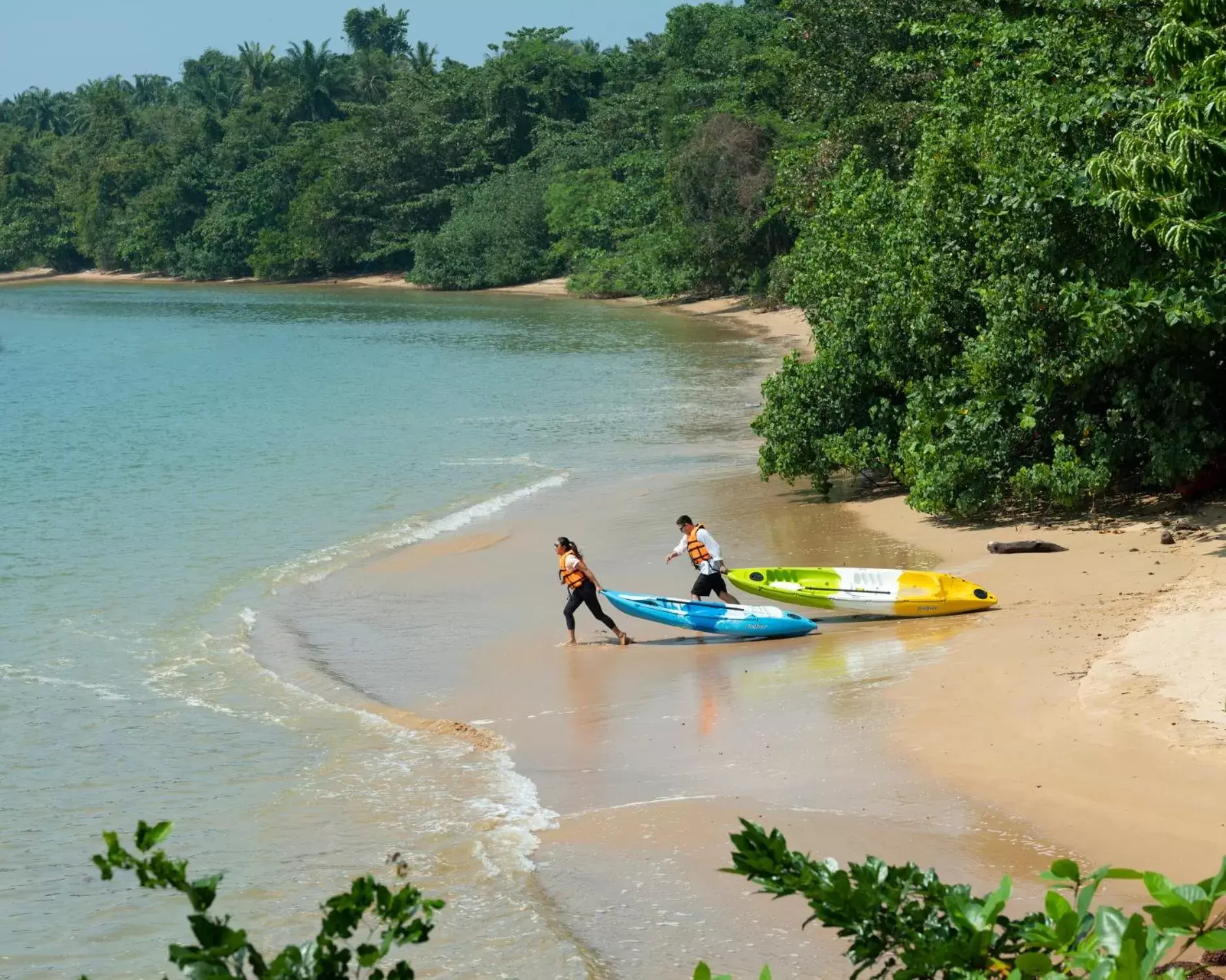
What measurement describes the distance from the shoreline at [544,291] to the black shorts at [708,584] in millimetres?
9048

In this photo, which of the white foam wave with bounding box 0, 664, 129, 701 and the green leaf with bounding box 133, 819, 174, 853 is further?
the white foam wave with bounding box 0, 664, 129, 701

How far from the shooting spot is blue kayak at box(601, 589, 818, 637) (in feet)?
50.0

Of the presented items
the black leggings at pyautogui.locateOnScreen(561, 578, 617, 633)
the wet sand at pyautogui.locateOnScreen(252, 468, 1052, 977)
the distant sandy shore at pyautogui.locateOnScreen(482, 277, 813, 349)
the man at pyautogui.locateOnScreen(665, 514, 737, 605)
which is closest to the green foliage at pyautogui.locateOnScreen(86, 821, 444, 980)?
the wet sand at pyautogui.locateOnScreen(252, 468, 1052, 977)

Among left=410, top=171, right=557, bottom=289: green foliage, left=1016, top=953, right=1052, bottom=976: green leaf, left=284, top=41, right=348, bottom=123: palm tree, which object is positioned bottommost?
left=1016, top=953, right=1052, bottom=976: green leaf

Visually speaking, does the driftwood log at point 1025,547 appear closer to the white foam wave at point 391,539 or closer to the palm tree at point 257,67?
the white foam wave at point 391,539

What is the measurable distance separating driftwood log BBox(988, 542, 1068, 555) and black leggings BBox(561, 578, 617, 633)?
4.57 metres

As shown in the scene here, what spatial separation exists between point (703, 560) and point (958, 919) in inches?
490

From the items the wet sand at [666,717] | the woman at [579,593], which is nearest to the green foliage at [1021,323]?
the wet sand at [666,717]

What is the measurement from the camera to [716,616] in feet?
50.5

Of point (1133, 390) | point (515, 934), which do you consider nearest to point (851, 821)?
point (515, 934)

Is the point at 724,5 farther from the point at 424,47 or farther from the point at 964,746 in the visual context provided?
the point at 964,746

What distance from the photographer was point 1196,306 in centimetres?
1499

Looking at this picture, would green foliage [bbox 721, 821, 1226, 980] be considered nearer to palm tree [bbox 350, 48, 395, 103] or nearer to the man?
the man

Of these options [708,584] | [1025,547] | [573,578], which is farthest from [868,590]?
[573,578]
